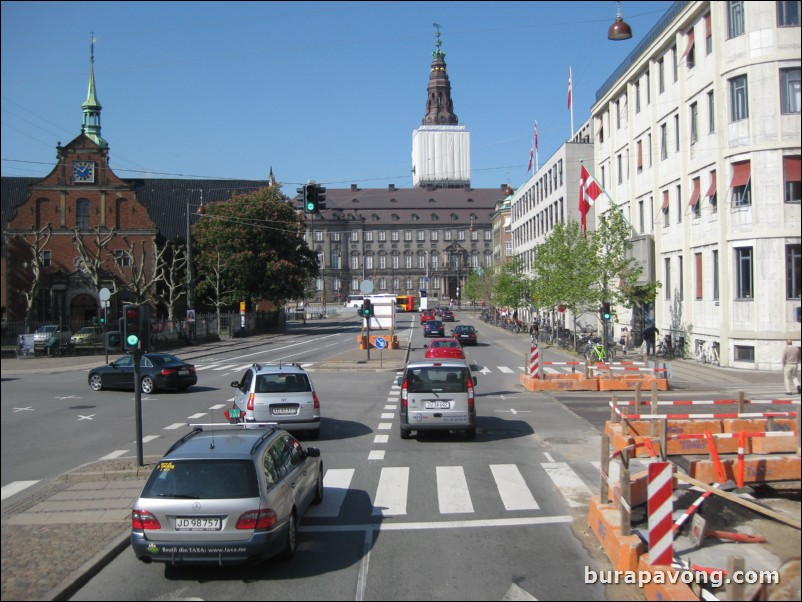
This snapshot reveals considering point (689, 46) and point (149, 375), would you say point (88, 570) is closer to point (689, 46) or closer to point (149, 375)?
point (689, 46)

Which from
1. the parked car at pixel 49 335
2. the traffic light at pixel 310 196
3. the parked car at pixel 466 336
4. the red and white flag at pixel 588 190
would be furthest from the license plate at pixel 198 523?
the parked car at pixel 466 336

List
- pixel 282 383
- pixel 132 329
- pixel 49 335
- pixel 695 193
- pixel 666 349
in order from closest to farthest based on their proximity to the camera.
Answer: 1. pixel 132 329
2. pixel 282 383
3. pixel 695 193
4. pixel 666 349
5. pixel 49 335

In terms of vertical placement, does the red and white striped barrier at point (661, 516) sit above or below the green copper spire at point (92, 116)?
below

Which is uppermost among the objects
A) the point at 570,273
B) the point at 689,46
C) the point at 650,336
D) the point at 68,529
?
the point at 689,46

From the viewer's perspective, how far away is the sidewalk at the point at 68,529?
25.0 ft

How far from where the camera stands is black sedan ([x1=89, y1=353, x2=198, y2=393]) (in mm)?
27406

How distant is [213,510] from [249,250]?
2683 inches

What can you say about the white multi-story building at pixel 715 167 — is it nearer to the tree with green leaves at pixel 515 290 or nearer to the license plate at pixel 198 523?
the license plate at pixel 198 523

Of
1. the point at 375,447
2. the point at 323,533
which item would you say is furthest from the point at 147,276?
the point at 323,533

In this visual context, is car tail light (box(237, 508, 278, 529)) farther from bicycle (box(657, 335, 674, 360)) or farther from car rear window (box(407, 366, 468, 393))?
bicycle (box(657, 335, 674, 360))

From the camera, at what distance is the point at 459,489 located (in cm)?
1270

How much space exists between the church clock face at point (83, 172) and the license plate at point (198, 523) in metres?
66.7

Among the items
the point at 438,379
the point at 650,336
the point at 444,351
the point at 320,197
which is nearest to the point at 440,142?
the point at 650,336

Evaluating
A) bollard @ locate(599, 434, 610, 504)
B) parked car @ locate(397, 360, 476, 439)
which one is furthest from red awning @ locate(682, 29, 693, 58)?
parked car @ locate(397, 360, 476, 439)
